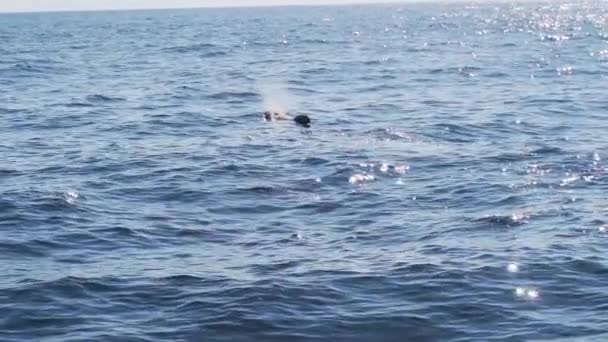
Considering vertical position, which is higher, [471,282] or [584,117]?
[584,117]

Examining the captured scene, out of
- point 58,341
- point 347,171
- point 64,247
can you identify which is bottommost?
point 58,341

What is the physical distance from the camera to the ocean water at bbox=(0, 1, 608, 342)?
41.9 feet

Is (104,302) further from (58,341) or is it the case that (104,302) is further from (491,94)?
(491,94)

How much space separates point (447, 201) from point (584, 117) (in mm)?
12428

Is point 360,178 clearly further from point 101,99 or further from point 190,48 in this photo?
point 190,48

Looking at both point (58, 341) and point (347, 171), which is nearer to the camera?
point (58, 341)

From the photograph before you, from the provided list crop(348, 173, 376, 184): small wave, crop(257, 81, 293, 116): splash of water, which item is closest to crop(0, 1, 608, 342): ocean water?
crop(348, 173, 376, 184): small wave

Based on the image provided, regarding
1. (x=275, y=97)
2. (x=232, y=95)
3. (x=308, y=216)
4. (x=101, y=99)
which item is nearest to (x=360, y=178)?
(x=308, y=216)

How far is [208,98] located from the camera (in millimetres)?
37250

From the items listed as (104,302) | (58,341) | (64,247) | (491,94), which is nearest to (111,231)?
(64,247)

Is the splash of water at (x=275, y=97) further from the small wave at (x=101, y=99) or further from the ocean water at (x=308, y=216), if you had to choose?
the small wave at (x=101, y=99)

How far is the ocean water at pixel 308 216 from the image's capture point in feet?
41.9

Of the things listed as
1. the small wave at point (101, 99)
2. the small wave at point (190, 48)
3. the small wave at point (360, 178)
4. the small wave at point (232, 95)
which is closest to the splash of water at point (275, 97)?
the small wave at point (232, 95)

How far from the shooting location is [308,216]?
17875 mm
